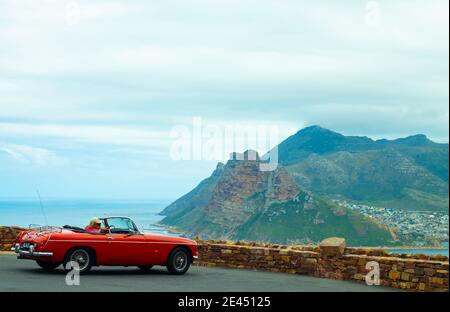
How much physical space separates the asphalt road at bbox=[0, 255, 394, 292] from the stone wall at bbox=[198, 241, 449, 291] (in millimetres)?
618

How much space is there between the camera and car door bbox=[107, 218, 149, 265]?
18619 millimetres

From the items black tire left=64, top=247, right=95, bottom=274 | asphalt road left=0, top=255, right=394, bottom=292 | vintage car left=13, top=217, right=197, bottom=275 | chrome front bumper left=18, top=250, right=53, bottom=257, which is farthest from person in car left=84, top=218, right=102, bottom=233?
chrome front bumper left=18, top=250, right=53, bottom=257

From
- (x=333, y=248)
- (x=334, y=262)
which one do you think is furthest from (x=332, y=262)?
(x=333, y=248)

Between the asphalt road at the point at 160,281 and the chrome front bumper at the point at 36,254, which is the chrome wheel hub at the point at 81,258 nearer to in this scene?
the asphalt road at the point at 160,281

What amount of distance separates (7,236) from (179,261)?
9.89 metres

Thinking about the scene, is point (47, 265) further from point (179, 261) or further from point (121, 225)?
point (179, 261)

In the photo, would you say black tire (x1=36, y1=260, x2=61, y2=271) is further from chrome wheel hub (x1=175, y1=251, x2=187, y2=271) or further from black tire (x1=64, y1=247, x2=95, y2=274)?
chrome wheel hub (x1=175, y1=251, x2=187, y2=271)

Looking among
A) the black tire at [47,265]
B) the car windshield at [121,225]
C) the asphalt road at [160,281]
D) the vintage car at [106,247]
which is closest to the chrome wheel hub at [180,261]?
the vintage car at [106,247]

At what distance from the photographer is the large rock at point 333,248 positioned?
67.6ft

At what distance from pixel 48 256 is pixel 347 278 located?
8.35 meters

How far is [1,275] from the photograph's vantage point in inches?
685

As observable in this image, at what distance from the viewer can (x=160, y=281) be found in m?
17.8

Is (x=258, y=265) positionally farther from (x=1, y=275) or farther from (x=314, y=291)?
(x=1, y=275)
